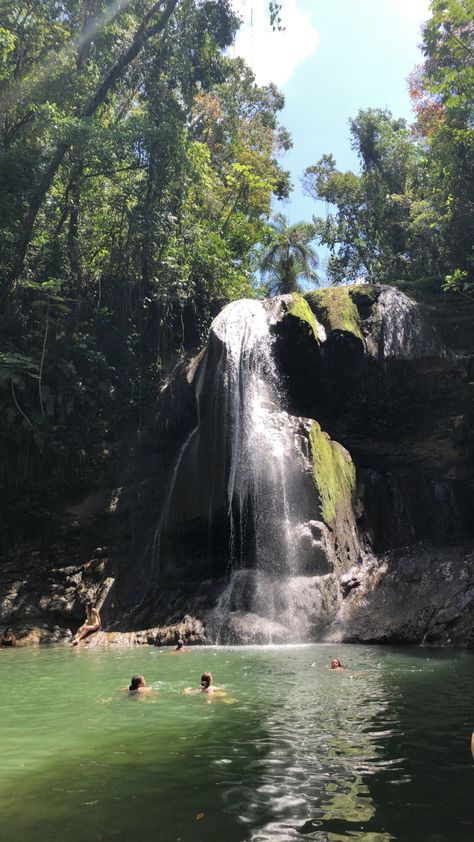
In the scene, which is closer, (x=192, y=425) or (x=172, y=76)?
(x=192, y=425)

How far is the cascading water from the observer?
12.7 m

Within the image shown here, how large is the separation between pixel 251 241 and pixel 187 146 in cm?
555

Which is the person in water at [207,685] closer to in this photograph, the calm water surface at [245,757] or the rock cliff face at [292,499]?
the calm water surface at [245,757]

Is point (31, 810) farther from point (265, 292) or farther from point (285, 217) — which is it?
point (285, 217)

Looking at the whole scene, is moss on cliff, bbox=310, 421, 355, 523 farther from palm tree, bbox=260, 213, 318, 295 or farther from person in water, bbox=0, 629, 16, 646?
palm tree, bbox=260, 213, 318, 295

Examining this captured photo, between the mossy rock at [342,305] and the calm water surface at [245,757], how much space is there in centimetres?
1032

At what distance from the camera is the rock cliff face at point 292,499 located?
1273 cm

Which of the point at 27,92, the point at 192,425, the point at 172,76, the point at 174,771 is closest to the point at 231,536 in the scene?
the point at 192,425

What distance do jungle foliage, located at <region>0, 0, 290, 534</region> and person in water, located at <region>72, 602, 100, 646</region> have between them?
12.0ft

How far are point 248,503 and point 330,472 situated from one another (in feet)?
6.79

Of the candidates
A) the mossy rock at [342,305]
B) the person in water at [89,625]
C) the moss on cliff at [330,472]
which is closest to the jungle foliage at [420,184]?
the mossy rock at [342,305]

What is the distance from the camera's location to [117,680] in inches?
332

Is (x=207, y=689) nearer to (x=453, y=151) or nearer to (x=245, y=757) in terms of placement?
(x=245, y=757)

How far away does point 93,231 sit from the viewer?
21.6m
